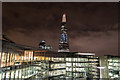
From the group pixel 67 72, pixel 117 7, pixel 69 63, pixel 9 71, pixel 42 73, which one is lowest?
pixel 67 72

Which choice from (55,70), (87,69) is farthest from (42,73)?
(87,69)

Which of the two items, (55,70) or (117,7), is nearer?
(117,7)

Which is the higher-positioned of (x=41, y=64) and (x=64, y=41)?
(x=64, y=41)

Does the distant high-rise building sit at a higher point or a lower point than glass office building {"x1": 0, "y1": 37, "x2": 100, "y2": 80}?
higher

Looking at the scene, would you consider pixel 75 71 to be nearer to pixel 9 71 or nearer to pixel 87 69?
pixel 87 69

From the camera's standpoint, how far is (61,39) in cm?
6706

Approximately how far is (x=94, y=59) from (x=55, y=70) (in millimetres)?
8979

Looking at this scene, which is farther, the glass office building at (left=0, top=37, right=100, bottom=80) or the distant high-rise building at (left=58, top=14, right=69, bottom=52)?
the distant high-rise building at (left=58, top=14, right=69, bottom=52)

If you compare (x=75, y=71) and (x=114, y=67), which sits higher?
(x=114, y=67)

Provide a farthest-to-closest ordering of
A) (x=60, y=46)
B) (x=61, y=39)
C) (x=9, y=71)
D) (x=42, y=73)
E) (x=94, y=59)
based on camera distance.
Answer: (x=61, y=39)
(x=60, y=46)
(x=94, y=59)
(x=42, y=73)
(x=9, y=71)

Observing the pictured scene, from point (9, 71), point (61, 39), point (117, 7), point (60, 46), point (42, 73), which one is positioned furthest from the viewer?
point (61, 39)

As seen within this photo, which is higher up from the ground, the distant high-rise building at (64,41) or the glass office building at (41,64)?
the distant high-rise building at (64,41)

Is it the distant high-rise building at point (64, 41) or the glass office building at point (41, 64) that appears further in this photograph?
the distant high-rise building at point (64, 41)

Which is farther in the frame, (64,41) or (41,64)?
(64,41)
